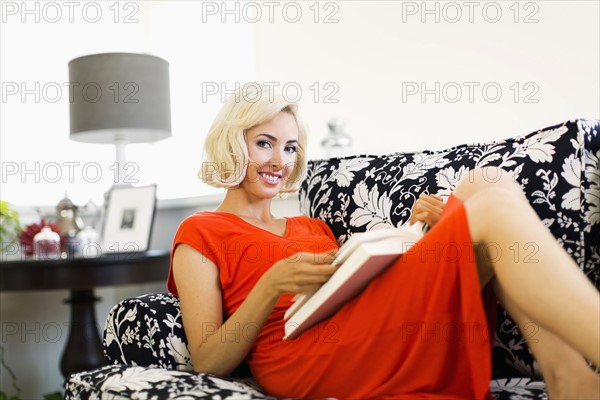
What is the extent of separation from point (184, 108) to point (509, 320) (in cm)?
244

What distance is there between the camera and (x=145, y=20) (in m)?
3.54

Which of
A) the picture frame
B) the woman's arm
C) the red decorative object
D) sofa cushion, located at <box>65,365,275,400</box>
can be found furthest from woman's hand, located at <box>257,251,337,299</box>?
the red decorative object

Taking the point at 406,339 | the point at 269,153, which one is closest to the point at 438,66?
the point at 269,153

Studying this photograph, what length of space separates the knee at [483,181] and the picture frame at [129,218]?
64.5 inches

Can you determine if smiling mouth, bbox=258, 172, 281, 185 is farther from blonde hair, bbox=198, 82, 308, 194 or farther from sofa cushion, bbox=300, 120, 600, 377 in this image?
sofa cushion, bbox=300, 120, 600, 377

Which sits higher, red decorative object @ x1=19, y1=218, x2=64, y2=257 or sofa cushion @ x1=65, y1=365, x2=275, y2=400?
red decorative object @ x1=19, y1=218, x2=64, y2=257

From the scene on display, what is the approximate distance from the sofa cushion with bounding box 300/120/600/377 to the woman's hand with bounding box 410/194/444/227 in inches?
3.8

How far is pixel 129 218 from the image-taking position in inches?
108

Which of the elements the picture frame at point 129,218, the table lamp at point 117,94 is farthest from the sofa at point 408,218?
the table lamp at point 117,94

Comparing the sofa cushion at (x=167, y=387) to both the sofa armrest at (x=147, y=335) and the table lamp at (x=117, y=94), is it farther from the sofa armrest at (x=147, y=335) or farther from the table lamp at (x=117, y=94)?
the table lamp at (x=117, y=94)

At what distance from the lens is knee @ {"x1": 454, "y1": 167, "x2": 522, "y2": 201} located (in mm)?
1239

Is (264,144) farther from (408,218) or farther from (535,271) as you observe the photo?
(535,271)

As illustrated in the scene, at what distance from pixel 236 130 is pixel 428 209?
1.62 ft

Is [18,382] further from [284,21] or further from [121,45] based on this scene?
[284,21]
